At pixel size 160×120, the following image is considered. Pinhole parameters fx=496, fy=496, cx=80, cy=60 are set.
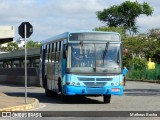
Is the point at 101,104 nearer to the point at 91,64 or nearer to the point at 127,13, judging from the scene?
the point at 91,64

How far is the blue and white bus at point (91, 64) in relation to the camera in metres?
20.8

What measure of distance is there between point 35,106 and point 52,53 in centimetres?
591

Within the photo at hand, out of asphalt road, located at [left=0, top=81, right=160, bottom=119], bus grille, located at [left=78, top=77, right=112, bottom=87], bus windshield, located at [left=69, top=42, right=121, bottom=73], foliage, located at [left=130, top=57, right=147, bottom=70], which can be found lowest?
asphalt road, located at [left=0, top=81, right=160, bottom=119]

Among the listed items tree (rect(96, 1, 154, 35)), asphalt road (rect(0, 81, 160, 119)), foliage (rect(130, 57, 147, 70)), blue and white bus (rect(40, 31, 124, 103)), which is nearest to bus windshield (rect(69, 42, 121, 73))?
blue and white bus (rect(40, 31, 124, 103))

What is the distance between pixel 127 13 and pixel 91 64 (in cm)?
6747

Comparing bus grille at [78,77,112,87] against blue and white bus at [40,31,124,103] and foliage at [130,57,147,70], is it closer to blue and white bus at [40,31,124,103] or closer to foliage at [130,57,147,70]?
blue and white bus at [40,31,124,103]

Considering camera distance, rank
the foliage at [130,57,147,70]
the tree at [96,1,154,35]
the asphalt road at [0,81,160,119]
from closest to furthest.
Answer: the asphalt road at [0,81,160,119] < the foliage at [130,57,147,70] < the tree at [96,1,154,35]

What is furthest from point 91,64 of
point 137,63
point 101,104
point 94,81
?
point 137,63

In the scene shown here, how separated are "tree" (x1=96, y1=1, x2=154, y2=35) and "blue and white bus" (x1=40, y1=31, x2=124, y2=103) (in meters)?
64.9

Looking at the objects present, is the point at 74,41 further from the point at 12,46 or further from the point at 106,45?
the point at 12,46

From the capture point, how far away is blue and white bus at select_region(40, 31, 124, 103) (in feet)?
68.3

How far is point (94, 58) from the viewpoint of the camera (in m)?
21.0

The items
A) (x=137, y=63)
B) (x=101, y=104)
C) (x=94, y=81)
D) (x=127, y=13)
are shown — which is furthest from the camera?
(x=127, y=13)

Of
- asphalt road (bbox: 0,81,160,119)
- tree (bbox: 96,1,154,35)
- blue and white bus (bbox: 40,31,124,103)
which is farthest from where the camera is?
tree (bbox: 96,1,154,35)
